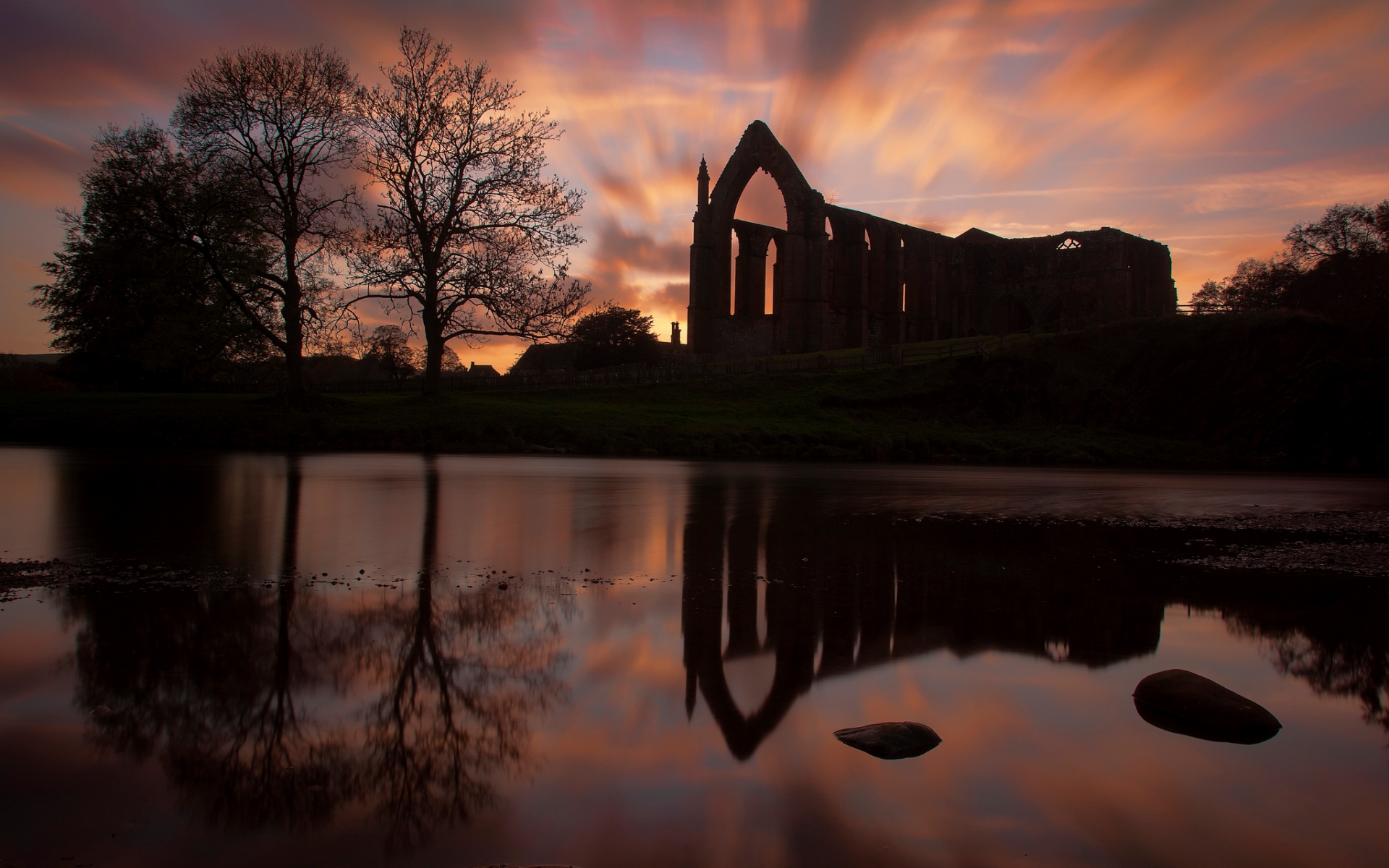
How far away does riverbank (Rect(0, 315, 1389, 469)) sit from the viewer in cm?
2506

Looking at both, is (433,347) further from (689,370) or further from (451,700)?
(451,700)

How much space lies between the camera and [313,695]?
3686mm

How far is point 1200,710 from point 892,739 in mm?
1579

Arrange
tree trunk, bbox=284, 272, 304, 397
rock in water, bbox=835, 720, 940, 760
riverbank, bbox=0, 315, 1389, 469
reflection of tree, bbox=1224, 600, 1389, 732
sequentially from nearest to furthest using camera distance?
1. rock in water, bbox=835, 720, 940, 760
2. reflection of tree, bbox=1224, 600, 1389, 732
3. riverbank, bbox=0, 315, 1389, 469
4. tree trunk, bbox=284, 272, 304, 397

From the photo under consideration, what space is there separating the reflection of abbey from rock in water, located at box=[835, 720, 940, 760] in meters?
48.5

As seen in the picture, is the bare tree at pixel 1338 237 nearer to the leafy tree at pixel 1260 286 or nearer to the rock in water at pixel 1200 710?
the leafy tree at pixel 1260 286

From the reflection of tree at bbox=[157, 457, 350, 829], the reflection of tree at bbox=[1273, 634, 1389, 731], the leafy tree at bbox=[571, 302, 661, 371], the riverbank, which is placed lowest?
the reflection of tree at bbox=[157, 457, 350, 829]

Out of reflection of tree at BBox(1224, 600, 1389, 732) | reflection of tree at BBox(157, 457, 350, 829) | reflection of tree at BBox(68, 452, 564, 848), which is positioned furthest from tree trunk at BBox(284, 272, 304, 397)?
reflection of tree at BBox(1224, 600, 1389, 732)

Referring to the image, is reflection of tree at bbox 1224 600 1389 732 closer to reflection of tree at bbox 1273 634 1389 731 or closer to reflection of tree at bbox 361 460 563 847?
reflection of tree at bbox 1273 634 1389 731

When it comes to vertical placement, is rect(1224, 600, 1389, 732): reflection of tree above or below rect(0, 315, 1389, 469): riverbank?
below

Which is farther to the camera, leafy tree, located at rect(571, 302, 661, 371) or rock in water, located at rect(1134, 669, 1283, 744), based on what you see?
leafy tree, located at rect(571, 302, 661, 371)

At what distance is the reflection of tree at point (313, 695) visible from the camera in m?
2.83

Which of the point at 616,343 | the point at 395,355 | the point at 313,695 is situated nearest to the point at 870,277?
the point at 616,343

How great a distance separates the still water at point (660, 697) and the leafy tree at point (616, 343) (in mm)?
54885
